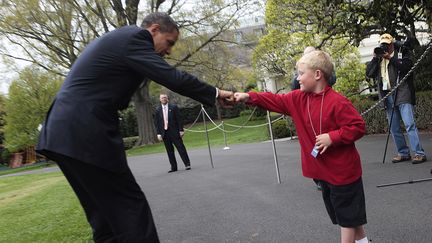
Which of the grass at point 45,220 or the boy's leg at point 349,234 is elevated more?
the boy's leg at point 349,234

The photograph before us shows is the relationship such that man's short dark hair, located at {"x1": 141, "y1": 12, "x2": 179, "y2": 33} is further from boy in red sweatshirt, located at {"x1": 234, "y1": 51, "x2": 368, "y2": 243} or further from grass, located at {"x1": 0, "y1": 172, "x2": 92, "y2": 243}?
grass, located at {"x1": 0, "y1": 172, "x2": 92, "y2": 243}

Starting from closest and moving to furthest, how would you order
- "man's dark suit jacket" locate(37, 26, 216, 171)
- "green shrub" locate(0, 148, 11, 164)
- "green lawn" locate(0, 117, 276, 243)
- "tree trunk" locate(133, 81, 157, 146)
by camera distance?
1. "man's dark suit jacket" locate(37, 26, 216, 171)
2. "green lawn" locate(0, 117, 276, 243)
3. "tree trunk" locate(133, 81, 157, 146)
4. "green shrub" locate(0, 148, 11, 164)

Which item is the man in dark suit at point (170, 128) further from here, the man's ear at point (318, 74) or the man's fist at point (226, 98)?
the man's ear at point (318, 74)

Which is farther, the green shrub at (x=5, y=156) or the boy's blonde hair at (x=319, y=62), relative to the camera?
the green shrub at (x=5, y=156)

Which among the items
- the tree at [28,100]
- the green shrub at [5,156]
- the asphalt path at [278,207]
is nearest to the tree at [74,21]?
the tree at [28,100]

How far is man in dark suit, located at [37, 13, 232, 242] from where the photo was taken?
2605 millimetres

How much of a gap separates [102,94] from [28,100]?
78.1 feet

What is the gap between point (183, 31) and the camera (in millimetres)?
24969

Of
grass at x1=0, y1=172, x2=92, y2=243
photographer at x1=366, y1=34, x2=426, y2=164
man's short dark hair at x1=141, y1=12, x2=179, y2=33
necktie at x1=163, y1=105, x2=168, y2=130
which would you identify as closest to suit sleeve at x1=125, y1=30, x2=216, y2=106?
man's short dark hair at x1=141, y1=12, x2=179, y2=33

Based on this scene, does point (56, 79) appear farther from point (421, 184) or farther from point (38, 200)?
point (421, 184)

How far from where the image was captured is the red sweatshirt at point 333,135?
2990mm

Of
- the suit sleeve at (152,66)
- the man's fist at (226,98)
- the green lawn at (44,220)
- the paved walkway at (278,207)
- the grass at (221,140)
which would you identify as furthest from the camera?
the grass at (221,140)

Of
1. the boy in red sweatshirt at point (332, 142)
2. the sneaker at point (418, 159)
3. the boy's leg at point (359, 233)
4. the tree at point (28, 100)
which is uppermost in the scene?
the tree at point (28, 100)

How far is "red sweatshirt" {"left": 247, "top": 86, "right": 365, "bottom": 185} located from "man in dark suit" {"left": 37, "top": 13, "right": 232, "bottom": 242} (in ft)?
3.15
